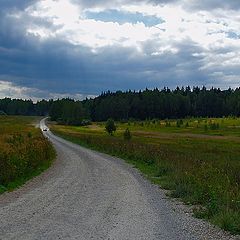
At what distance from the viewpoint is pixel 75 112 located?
181250 millimetres

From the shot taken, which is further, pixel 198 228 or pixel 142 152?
pixel 142 152

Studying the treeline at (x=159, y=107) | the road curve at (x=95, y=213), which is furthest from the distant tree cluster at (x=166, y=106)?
Result: the road curve at (x=95, y=213)

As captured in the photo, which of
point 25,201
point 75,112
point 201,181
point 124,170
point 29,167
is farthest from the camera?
point 75,112

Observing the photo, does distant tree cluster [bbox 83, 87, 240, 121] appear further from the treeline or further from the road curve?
the road curve

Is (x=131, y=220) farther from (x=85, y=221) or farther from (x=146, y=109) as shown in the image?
(x=146, y=109)

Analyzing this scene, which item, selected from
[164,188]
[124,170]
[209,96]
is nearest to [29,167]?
[124,170]

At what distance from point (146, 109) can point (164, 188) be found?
16453 cm

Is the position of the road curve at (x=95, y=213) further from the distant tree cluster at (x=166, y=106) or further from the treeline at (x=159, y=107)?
the distant tree cluster at (x=166, y=106)

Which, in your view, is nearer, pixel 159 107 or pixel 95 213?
pixel 95 213

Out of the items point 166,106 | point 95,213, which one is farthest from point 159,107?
point 95,213

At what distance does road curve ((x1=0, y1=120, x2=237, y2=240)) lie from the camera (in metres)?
10.4

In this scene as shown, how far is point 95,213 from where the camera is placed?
13.0 m

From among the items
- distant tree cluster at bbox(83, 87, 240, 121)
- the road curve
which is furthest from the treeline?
the road curve

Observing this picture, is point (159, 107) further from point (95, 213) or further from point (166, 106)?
point (95, 213)
